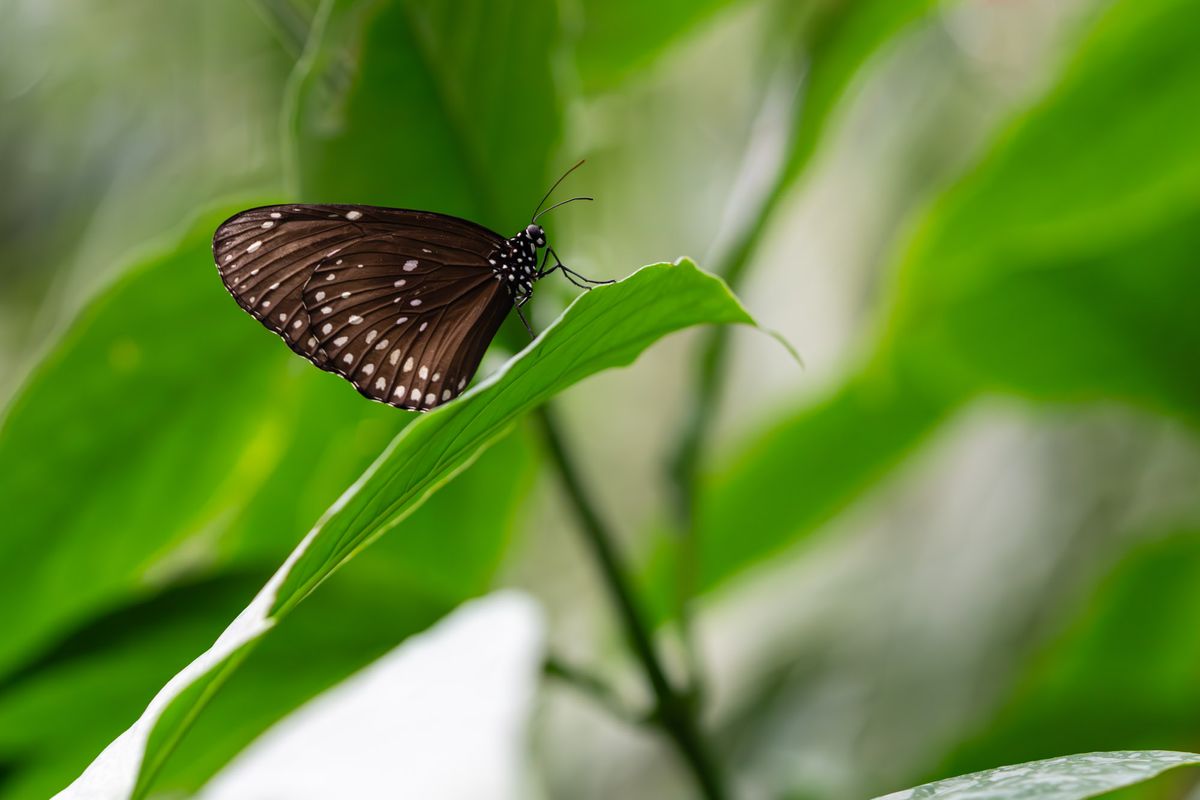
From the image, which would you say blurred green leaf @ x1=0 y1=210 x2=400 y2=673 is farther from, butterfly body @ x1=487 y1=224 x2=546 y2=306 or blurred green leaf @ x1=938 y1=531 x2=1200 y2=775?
blurred green leaf @ x1=938 y1=531 x2=1200 y2=775

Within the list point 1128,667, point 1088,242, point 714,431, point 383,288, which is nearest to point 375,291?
point 383,288

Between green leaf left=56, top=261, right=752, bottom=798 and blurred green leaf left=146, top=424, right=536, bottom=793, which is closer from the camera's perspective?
green leaf left=56, top=261, right=752, bottom=798

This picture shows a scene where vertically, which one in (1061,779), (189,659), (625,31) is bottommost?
(1061,779)

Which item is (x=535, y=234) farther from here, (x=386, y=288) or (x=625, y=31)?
(x=625, y=31)

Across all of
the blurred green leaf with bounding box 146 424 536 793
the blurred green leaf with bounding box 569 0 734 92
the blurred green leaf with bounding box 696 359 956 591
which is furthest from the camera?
the blurred green leaf with bounding box 696 359 956 591

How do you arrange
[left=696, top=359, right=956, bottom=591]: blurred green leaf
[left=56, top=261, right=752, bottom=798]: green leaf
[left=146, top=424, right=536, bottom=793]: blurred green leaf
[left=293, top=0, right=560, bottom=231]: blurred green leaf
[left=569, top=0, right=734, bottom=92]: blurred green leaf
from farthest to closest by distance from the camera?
[left=696, top=359, right=956, bottom=591]: blurred green leaf
[left=569, top=0, right=734, bottom=92]: blurred green leaf
[left=146, top=424, right=536, bottom=793]: blurred green leaf
[left=293, top=0, right=560, bottom=231]: blurred green leaf
[left=56, top=261, right=752, bottom=798]: green leaf

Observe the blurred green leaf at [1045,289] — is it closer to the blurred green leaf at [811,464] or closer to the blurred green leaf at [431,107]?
the blurred green leaf at [811,464]

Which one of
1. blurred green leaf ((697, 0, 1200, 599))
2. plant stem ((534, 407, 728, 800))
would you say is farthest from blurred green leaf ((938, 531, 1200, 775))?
plant stem ((534, 407, 728, 800))
